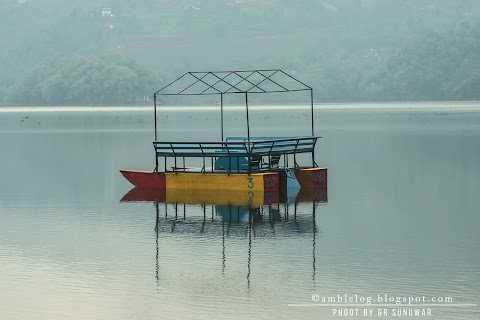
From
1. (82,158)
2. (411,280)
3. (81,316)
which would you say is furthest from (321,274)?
(82,158)

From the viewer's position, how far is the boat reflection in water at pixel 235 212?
1328 inches

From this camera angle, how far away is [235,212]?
38.3 m

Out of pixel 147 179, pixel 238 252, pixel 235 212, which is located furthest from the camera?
pixel 147 179

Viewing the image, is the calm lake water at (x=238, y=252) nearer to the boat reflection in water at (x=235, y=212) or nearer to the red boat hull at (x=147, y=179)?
the boat reflection in water at (x=235, y=212)

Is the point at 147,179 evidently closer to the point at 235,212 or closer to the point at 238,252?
the point at 235,212

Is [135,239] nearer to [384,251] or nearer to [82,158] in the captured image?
[384,251]

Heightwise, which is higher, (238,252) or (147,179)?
(147,179)

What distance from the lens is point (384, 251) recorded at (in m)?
29.2

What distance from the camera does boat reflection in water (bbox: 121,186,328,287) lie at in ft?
111

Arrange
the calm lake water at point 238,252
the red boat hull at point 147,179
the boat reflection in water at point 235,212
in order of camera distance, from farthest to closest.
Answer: the red boat hull at point 147,179 → the boat reflection in water at point 235,212 → the calm lake water at point 238,252

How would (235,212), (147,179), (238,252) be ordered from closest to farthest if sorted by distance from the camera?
(238,252) → (235,212) → (147,179)

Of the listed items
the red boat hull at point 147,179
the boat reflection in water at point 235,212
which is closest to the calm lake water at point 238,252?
the boat reflection in water at point 235,212

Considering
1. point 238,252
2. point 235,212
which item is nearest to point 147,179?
point 235,212

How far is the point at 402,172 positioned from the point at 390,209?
17.3 m
